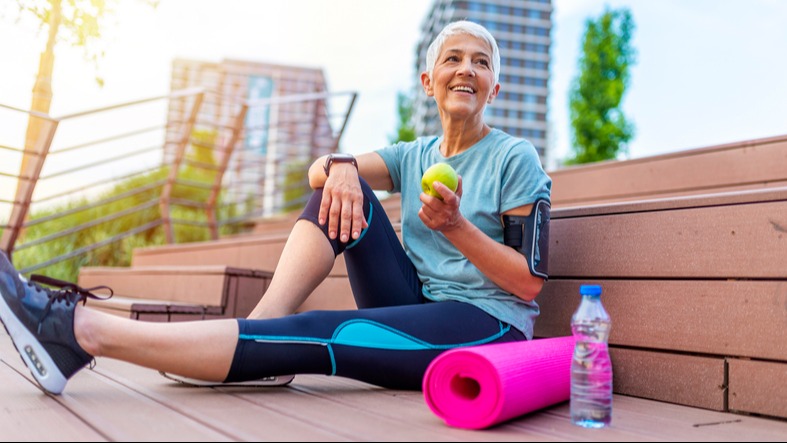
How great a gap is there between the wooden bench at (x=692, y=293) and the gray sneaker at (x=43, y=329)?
126 centimetres

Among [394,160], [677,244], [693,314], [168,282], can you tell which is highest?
[394,160]

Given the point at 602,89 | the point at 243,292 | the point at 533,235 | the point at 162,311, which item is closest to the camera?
the point at 533,235

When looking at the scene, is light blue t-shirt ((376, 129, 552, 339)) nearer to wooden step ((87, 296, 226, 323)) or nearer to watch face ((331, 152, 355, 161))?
watch face ((331, 152, 355, 161))

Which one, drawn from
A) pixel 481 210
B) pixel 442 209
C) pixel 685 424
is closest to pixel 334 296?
pixel 481 210

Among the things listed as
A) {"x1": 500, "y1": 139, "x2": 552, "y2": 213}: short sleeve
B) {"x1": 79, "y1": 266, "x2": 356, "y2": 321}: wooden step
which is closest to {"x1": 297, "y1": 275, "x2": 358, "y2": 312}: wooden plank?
{"x1": 79, "y1": 266, "x2": 356, "y2": 321}: wooden step

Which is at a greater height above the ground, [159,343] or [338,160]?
[338,160]

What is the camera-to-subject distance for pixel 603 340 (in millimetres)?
1264

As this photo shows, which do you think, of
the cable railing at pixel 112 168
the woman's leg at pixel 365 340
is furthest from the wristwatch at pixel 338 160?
the cable railing at pixel 112 168

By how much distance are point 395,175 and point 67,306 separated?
100cm

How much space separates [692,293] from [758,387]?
0.84ft

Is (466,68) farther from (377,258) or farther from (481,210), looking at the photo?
(377,258)

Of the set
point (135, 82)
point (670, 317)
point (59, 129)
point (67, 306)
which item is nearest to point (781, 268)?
point (670, 317)

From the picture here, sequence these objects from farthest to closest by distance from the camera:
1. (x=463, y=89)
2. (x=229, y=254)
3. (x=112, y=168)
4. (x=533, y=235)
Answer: (x=112, y=168), (x=229, y=254), (x=463, y=89), (x=533, y=235)

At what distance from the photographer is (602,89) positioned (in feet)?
43.7
